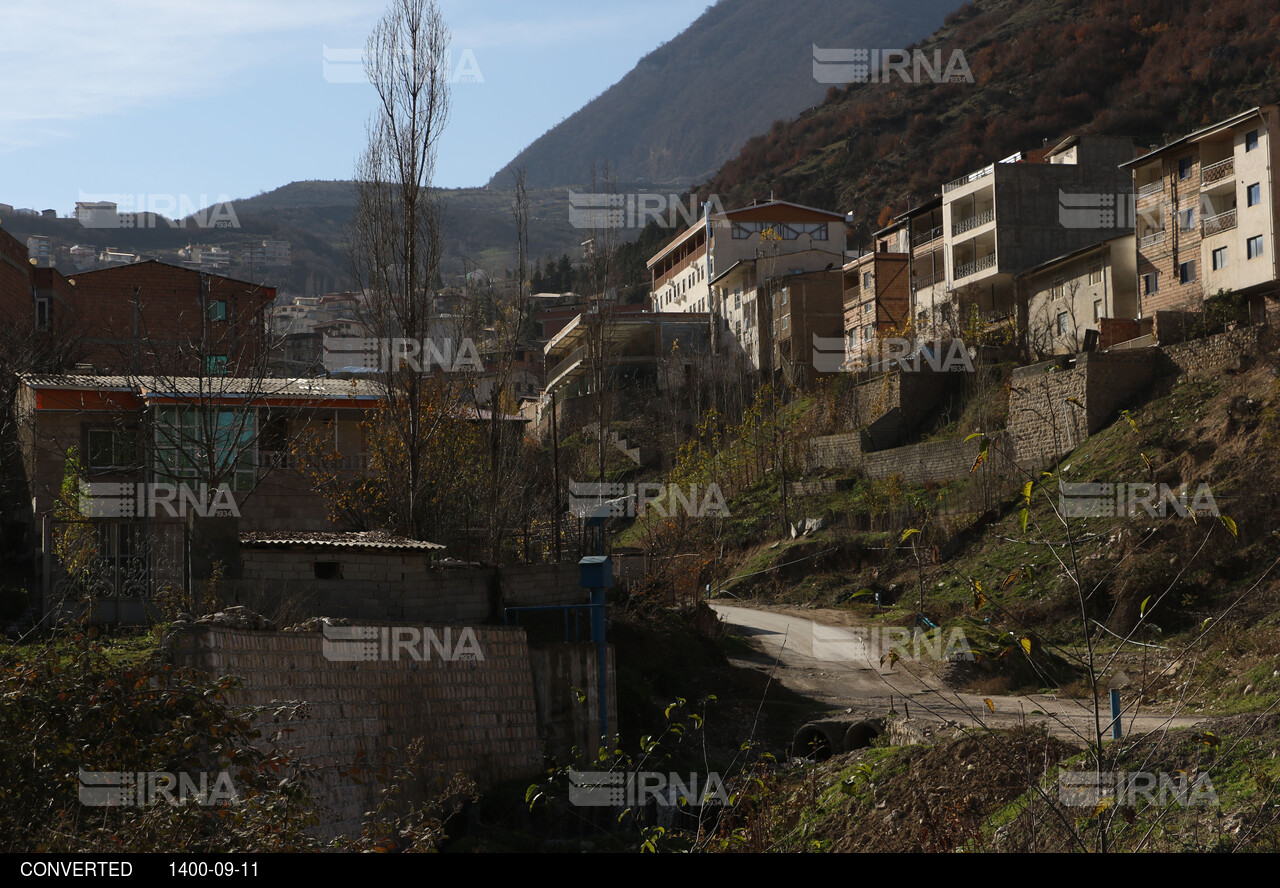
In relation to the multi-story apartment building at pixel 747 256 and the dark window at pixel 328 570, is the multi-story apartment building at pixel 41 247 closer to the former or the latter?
the multi-story apartment building at pixel 747 256

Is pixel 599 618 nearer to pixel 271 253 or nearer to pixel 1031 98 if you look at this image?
pixel 1031 98

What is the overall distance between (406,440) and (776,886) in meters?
17.5

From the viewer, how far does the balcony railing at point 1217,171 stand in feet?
113

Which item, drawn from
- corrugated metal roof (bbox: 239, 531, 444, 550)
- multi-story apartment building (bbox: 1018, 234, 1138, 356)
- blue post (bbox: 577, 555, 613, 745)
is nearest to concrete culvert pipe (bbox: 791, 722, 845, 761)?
blue post (bbox: 577, 555, 613, 745)

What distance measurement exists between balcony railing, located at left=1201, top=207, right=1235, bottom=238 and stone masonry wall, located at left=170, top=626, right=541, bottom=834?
93.4 ft

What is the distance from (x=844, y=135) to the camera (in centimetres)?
9506

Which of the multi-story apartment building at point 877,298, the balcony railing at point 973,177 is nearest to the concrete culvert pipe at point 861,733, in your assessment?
the balcony railing at point 973,177

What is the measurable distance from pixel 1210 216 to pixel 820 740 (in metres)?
25.9

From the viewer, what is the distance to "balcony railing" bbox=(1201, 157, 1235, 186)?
3459cm

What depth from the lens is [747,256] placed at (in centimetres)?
6297

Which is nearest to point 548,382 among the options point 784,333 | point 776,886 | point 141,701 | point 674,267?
point 674,267

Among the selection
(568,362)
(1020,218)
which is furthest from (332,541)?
(568,362)

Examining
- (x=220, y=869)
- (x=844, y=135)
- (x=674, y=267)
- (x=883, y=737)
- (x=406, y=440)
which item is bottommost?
(x=883, y=737)

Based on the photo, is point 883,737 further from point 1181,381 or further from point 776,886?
point 1181,381
